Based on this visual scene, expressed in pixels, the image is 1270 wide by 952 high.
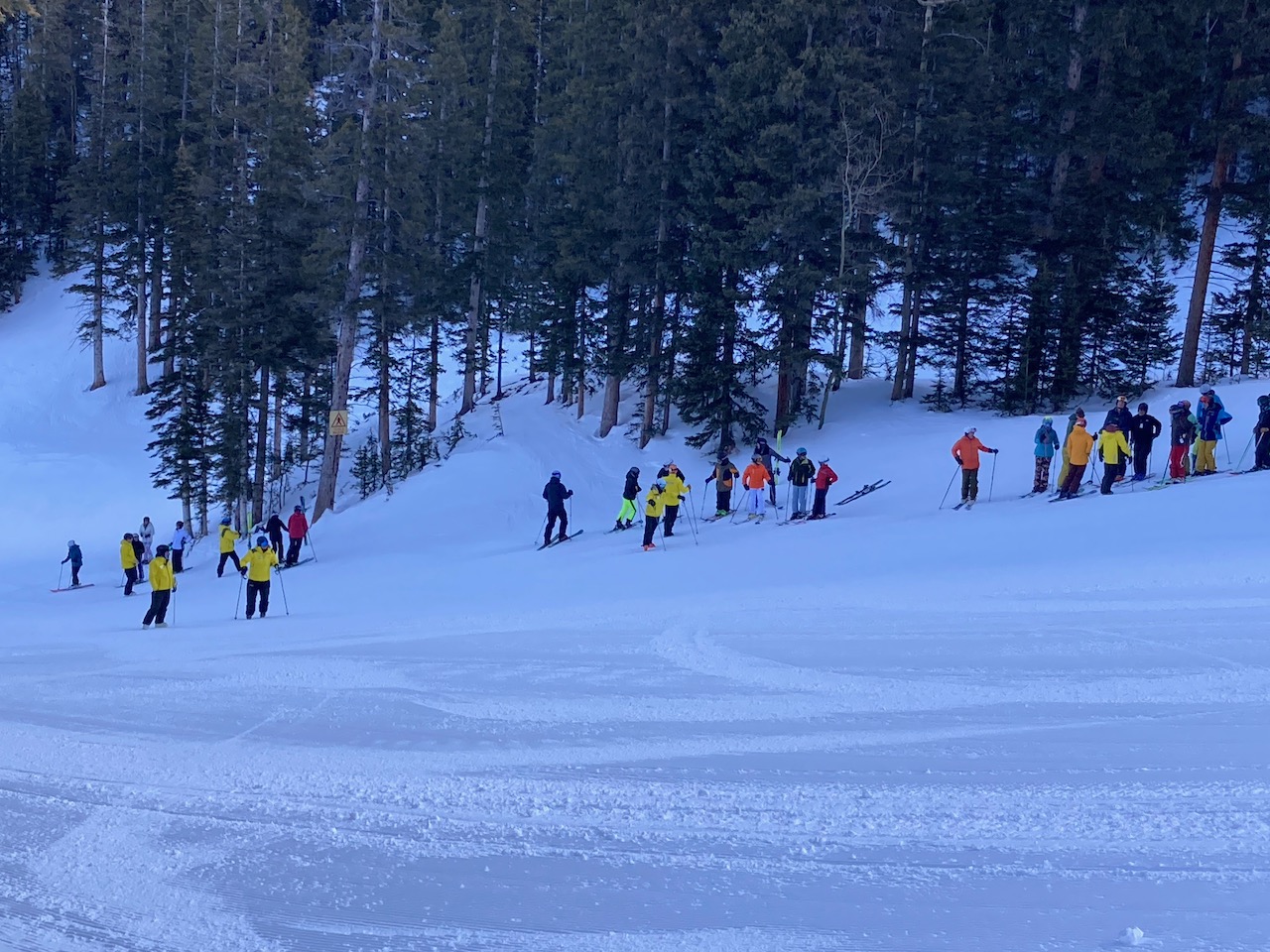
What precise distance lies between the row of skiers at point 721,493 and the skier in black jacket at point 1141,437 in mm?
5402

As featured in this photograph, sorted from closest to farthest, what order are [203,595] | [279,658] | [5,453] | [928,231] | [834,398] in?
[279,658]
[203,595]
[928,231]
[834,398]
[5,453]

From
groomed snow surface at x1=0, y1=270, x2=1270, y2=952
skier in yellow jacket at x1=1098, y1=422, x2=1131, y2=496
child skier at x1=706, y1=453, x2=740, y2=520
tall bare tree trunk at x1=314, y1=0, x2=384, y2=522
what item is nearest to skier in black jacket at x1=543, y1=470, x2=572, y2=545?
child skier at x1=706, y1=453, x2=740, y2=520

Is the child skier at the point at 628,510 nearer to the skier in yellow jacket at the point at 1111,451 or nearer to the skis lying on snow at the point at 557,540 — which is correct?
the skis lying on snow at the point at 557,540

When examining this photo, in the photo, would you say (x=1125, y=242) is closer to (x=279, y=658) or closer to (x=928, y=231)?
(x=928, y=231)

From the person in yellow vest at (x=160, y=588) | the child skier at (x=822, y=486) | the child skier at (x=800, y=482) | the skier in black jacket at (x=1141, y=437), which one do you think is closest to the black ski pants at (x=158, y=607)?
the person in yellow vest at (x=160, y=588)

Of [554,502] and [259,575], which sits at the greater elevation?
[554,502]

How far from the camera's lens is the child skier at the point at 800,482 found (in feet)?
60.7

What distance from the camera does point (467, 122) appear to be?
28.8 m

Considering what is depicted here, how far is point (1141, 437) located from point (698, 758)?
45.9 feet

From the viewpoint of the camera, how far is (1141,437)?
1686 cm

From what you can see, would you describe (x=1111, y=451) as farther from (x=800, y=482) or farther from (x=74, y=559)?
(x=74, y=559)

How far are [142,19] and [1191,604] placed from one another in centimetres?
4799

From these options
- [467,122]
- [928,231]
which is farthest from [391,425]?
[928,231]

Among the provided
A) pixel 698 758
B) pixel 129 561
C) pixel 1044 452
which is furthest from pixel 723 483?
pixel 698 758
